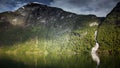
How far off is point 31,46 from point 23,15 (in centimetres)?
4985

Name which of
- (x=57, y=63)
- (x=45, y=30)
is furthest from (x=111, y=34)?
(x=57, y=63)

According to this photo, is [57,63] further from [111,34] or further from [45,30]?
[45,30]

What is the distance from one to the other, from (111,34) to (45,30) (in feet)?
190

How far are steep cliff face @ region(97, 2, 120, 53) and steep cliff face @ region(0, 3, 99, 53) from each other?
562 centimetres

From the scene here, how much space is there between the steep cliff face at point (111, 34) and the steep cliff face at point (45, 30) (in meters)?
5.62

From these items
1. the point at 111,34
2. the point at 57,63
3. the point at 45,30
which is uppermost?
the point at 45,30

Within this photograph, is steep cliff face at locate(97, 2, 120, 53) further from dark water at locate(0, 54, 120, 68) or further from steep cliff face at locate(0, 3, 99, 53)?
dark water at locate(0, 54, 120, 68)

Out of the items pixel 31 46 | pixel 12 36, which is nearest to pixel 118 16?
pixel 31 46

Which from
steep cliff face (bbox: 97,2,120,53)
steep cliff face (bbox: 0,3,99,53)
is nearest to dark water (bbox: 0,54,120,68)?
steep cliff face (bbox: 97,2,120,53)

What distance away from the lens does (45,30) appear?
138500mm

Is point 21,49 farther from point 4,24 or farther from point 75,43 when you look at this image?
point 4,24

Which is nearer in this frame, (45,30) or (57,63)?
(57,63)

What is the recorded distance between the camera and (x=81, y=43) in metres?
95.9

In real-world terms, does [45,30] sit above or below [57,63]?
above
